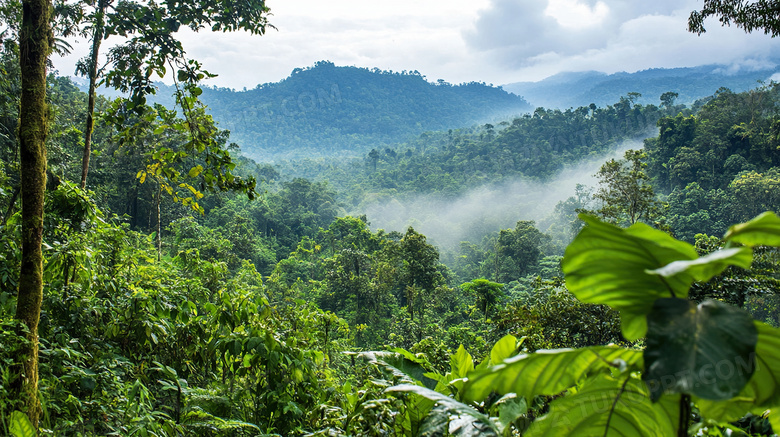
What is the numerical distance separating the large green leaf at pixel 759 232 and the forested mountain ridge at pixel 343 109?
77778 mm

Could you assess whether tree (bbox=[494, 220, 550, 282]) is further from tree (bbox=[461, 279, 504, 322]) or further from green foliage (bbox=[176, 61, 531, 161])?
green foliage (bbox=[176, 61, 531, 161])

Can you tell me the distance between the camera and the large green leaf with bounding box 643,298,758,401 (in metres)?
0.30

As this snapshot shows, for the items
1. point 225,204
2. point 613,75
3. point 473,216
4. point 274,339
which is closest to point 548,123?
point 473,216

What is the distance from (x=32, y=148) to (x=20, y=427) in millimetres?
888

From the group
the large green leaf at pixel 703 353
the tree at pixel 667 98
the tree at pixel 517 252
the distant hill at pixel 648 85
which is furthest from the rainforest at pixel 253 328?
the distant hill at pixel 648 85

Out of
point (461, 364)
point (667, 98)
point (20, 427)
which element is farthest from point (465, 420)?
point (667, 98)

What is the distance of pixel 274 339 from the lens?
1.55 meters

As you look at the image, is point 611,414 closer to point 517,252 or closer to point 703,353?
point 703,353

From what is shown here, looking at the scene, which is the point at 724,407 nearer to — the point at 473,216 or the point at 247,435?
the point at 247,435

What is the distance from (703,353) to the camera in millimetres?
307

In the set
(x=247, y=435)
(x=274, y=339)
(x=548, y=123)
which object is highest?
(x=548, y=123)

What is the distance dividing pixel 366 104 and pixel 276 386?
99685 mm

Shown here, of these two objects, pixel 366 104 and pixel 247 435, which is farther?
pixel 366 104

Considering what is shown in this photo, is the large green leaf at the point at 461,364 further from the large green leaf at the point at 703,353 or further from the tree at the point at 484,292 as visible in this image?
the tree at the point at 484,292
